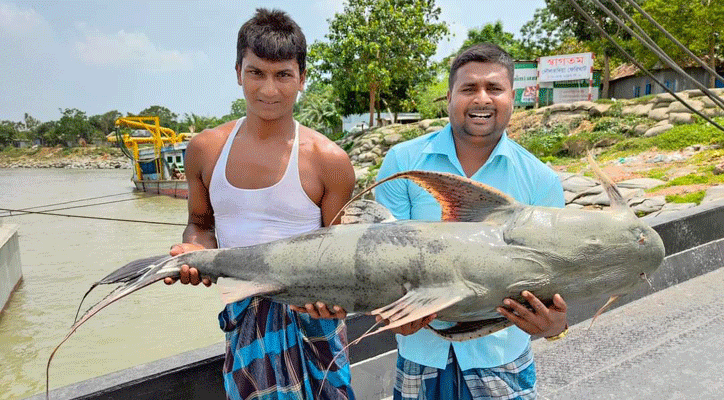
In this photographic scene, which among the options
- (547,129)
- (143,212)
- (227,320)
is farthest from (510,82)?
(143,212)

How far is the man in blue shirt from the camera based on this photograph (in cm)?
178

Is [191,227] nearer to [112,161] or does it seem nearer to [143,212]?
[143,212]

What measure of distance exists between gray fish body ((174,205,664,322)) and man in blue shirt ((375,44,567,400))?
34 centimetres

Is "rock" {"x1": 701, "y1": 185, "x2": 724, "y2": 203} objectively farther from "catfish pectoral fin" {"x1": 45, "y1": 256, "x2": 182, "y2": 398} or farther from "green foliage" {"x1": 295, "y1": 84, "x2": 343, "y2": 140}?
"green foliage" {"x1": 295, "y1": 84, "x2": 343, "y2": 140}

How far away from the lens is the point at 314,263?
1524mm

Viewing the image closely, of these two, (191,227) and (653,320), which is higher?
(191,227)

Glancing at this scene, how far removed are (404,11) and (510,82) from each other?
81.3 feet

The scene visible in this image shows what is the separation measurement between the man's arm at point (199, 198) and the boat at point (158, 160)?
25258 millimetres

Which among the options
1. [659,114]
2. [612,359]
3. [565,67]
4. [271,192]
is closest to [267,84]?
[271,192]

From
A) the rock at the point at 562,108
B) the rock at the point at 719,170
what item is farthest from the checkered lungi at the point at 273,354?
the rock at the point at 562,108

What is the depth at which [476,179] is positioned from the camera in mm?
1853

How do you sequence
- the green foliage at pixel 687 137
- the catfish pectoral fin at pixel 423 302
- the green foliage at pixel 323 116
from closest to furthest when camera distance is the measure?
1. the catfish pectoral fin at pixel 423 302
2. the green foliage at pixel 687 137
3. the green foliage at pixel 323 116

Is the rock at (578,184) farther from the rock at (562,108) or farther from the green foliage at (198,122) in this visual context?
the green foliage at (198,122)

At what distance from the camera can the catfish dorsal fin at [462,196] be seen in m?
1.45
